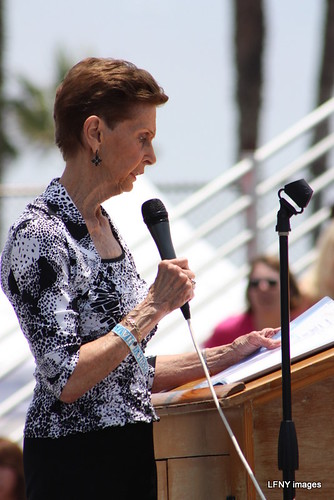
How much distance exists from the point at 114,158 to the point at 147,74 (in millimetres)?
237

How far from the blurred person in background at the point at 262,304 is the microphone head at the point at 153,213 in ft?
8.82

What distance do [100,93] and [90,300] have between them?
0.52 metres

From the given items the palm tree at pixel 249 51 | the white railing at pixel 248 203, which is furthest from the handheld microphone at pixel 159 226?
the palm tree at pixel 249 51

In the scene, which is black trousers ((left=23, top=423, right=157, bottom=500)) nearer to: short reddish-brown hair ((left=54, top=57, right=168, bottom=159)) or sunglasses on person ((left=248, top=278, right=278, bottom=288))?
short reddish-brown hair ((left=54, top=57, right=168, bottom=159))

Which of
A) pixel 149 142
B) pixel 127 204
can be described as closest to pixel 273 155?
pixel 127 204

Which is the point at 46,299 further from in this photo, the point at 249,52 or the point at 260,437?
the point at 249,52

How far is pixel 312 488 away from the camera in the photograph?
8.55ft

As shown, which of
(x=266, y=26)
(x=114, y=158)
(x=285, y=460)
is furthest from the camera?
(x=266, y=26)

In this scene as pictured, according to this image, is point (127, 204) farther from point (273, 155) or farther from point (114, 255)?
point (114, 255)

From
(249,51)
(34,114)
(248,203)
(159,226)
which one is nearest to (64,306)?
(159,226)

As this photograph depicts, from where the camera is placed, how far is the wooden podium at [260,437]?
2605 mm

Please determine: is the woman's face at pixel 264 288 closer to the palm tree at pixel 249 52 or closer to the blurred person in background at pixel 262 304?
the blurred person in background at pixel 262 304

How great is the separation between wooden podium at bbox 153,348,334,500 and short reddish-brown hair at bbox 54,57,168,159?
76 cm

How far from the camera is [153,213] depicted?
2.67 m
